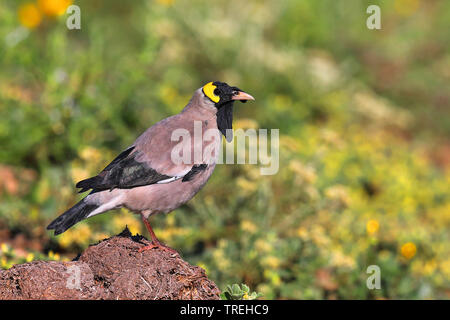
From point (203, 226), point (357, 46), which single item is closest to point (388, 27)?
point (357, 46)

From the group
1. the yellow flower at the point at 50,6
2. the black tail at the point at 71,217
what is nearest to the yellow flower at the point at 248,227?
the black tail at the point at 71,217

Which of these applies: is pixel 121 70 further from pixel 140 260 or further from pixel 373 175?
pixel 140 260

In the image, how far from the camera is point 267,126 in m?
8.23

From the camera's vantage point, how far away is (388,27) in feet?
39.1

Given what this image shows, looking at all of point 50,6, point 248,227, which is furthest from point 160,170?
point 50,6

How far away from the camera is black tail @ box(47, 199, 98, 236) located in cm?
331

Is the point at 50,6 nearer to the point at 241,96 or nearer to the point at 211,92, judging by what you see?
the point at 211,92

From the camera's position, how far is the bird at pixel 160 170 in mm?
3507

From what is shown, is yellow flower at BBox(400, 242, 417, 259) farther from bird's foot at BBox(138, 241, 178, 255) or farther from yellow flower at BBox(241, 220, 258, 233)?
bird's foot at BBox(138, 241, 178, 255)

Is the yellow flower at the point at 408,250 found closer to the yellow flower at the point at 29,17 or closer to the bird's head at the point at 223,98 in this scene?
the bird's head at the point at 223,98

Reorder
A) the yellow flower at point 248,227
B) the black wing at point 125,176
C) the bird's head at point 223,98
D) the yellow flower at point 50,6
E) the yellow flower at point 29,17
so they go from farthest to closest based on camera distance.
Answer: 1. the yellow flower at point 29,17
2. the yellow flower at point 50,6
3. the yellow flower at point 248,227
4. the bird's head at point 223,98
5. the black wing at point 125,176

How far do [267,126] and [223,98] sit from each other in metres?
4.53

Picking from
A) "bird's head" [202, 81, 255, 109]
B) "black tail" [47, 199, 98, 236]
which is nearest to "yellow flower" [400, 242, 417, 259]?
"bird's head" [202, 81, 255, 109]

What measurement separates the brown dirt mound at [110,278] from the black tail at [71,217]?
192 millimetres
